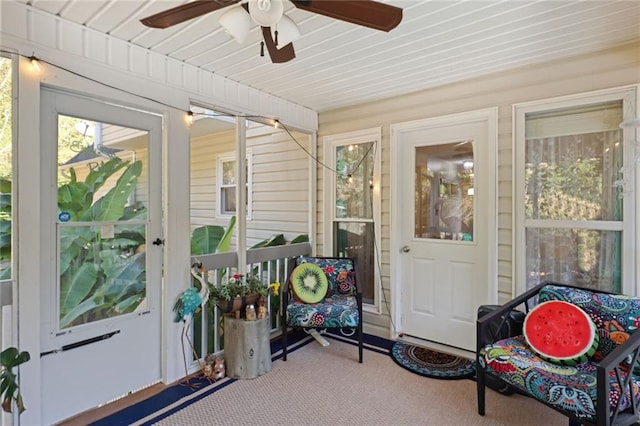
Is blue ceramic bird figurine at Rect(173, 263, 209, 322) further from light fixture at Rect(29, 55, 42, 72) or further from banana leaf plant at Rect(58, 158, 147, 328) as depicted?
light fixture at Rect(29, 55, 42, 72)

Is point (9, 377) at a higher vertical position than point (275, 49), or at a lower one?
lower

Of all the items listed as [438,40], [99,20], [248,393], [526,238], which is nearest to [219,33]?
[99,20]

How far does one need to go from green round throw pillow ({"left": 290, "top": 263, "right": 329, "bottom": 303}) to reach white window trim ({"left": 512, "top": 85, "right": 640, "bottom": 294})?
1711 mm

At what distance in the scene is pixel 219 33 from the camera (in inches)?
87.7

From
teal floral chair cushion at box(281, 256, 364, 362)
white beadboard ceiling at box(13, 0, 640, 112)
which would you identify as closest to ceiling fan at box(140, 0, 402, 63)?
white beadboard ceiling at box(13, 0, 640, 112)

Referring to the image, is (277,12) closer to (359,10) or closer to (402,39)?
(359,10)

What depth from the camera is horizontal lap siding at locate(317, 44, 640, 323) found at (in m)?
2.48

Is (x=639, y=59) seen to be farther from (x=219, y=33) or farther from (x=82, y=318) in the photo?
(x=82, y=318)

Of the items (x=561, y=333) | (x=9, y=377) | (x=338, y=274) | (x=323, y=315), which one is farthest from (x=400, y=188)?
(x=9, y=377)

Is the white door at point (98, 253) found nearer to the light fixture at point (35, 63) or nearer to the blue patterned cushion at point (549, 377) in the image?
the light fixture at point (35, 63)

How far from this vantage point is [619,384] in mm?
1659

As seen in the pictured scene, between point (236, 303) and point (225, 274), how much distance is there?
471 mm


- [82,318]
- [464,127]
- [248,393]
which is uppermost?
[464,127]

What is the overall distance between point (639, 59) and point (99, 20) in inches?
142
